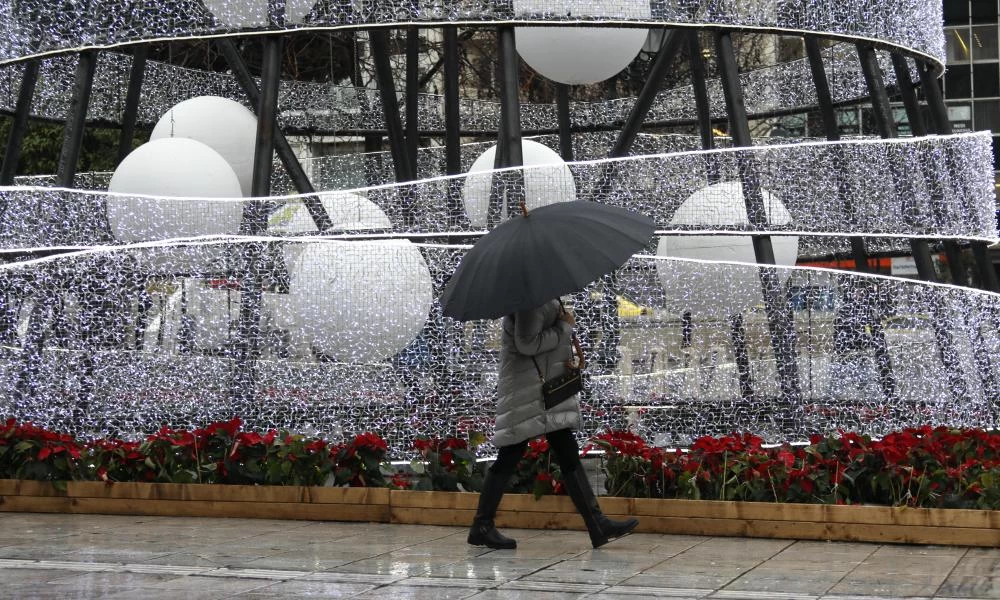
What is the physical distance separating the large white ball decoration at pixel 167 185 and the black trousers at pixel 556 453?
14.3 feet

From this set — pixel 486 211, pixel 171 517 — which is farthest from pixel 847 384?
pixel 171 517

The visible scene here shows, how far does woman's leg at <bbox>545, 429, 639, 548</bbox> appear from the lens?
26.1 ft

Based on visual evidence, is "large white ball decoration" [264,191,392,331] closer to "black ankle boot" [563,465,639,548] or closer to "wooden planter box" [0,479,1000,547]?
"wooden planter box" [0,479,1000,547]

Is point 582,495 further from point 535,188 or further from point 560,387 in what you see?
point 535,188

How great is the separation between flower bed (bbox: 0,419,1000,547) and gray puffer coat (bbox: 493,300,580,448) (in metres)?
0.88

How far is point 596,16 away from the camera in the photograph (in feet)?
36.6

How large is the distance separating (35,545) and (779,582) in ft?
14.5

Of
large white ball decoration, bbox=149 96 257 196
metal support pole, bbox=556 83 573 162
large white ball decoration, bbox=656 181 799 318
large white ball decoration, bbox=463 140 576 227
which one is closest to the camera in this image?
large white ball decoration, bbox=656 181 799 318

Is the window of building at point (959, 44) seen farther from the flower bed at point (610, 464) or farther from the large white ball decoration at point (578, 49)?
the flower bed at point (610, 464)

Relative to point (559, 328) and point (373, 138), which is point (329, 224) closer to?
point (559, 328)

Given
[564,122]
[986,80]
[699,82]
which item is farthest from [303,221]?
[986,80]

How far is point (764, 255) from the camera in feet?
37.8

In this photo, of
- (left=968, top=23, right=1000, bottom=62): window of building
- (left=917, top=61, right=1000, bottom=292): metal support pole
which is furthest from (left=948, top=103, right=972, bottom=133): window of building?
(left=917, top=61, right=1000, bottom=292): metal support pole

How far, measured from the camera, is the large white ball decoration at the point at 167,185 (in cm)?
1134
